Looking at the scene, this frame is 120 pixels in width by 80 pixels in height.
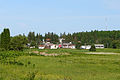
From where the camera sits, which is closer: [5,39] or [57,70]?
[57,70]

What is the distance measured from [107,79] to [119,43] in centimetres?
11875

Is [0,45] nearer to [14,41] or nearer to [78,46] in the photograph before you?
[14,41]

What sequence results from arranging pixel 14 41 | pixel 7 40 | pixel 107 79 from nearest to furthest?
1. pixel 107 79
2. pixel 7 40
3. pixel 14 41

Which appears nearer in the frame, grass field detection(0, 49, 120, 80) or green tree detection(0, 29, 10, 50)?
grass field detection(0, 49, 120, 80)

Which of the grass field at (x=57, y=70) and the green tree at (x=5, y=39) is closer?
the grass field at (x=57, y=70)

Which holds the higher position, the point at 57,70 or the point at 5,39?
the point at 5,39

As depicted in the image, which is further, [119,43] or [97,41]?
[97,41]

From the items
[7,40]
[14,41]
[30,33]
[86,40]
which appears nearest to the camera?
[7,40]

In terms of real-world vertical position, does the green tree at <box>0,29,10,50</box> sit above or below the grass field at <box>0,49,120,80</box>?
above

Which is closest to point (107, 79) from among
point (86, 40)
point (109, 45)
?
point (109, 45)

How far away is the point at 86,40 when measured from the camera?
182375 millimetres

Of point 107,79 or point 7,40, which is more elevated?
point 7,40

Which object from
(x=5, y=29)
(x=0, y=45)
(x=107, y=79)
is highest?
(x=5, y=29)

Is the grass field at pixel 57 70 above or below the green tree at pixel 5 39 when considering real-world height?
below
